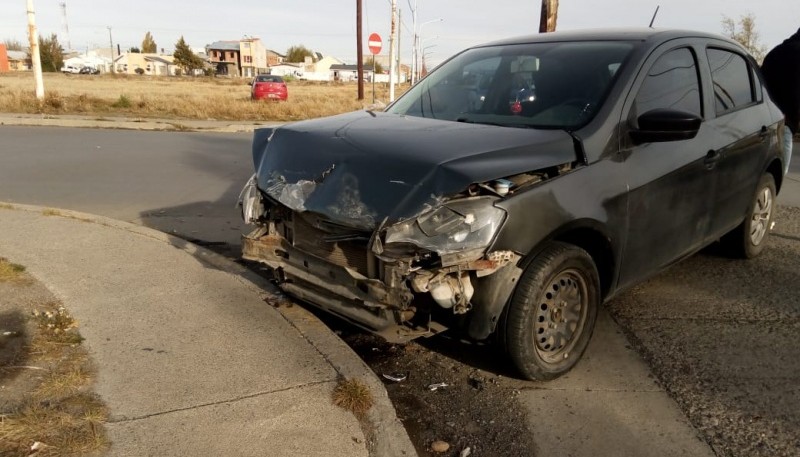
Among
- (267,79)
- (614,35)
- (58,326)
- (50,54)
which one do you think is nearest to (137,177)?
(58,326)

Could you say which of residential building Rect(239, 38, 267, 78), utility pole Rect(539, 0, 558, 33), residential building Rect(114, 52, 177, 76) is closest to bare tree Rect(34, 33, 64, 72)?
residential building Rect(114, 52, 177, 76)

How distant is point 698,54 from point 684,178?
1.06m

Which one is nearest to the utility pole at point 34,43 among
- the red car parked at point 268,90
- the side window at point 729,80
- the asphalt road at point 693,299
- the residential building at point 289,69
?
the red car parked at point 268,90

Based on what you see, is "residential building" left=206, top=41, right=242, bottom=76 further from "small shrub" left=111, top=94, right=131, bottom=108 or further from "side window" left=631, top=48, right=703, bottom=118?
"side window" left=631, top=48, right=703, bottom=118

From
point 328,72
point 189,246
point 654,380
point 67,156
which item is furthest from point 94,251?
point 328,72

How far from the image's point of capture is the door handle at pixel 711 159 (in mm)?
4387

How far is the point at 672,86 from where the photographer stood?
4266mm

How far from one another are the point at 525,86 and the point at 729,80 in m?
1.89

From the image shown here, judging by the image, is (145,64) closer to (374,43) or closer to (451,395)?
(374,43)

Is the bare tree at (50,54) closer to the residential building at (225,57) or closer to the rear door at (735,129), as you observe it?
the residential building at (225,57)

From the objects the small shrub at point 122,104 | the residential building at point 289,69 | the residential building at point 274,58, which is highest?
the residential building at point 274,58

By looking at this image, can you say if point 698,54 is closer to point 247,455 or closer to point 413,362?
point 413,362

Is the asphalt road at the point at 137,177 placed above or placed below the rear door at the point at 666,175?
below

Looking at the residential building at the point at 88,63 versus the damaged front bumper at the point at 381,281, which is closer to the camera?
the damaged front bumper at the point at 381,281
